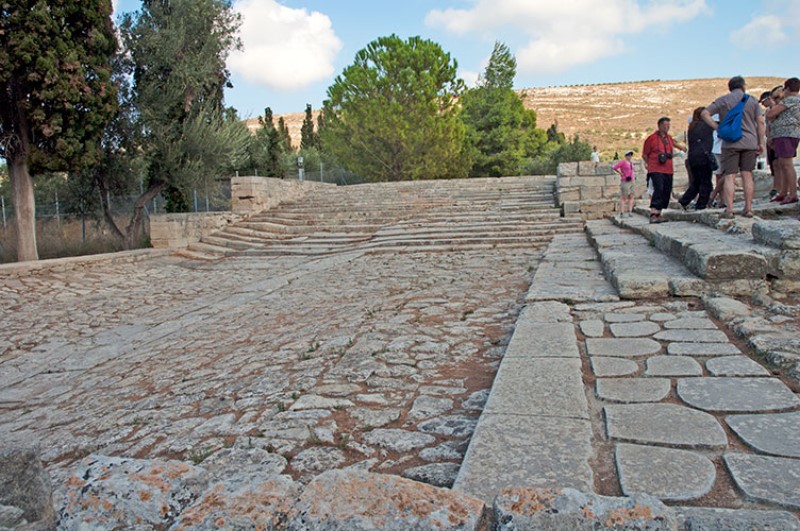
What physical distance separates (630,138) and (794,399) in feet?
176

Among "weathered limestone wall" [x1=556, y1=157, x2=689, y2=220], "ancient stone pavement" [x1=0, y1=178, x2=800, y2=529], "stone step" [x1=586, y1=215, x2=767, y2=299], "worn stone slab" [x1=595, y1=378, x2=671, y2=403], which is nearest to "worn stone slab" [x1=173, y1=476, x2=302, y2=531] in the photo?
"ancient stone pavement" [x1=0, y1=178, x2=800, y2=529]

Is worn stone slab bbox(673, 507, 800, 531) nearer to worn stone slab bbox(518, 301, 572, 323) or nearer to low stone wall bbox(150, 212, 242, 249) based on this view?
worn stone slab bbox(518, 301, 572, 323)

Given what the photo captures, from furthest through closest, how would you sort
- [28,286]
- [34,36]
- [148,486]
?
1. [34,36]
2. [28,286]
3. [148,486]

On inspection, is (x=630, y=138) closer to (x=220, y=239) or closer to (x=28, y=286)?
(x=220, y=239)

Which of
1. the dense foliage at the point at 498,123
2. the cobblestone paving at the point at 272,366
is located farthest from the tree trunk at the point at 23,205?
the dense foliage at the point at 498,123

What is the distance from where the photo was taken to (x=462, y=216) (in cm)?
1263

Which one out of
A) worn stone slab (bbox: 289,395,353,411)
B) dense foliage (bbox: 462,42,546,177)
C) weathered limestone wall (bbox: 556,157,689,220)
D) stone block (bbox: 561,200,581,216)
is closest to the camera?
worn stone slab (bbox: 289,395,353,411)

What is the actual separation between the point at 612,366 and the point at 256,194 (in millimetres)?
13101

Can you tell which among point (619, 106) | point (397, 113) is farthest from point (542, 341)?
point (619, 106)

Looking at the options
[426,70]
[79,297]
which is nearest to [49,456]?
[79,297]

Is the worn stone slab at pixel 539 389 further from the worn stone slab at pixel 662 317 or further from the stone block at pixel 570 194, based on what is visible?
the stone block at pixel 570 194

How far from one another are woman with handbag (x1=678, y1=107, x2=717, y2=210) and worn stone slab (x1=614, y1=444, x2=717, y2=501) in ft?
21.9

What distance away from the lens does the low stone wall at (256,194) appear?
47.3ft

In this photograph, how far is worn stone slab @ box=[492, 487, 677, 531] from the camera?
1.29 m
